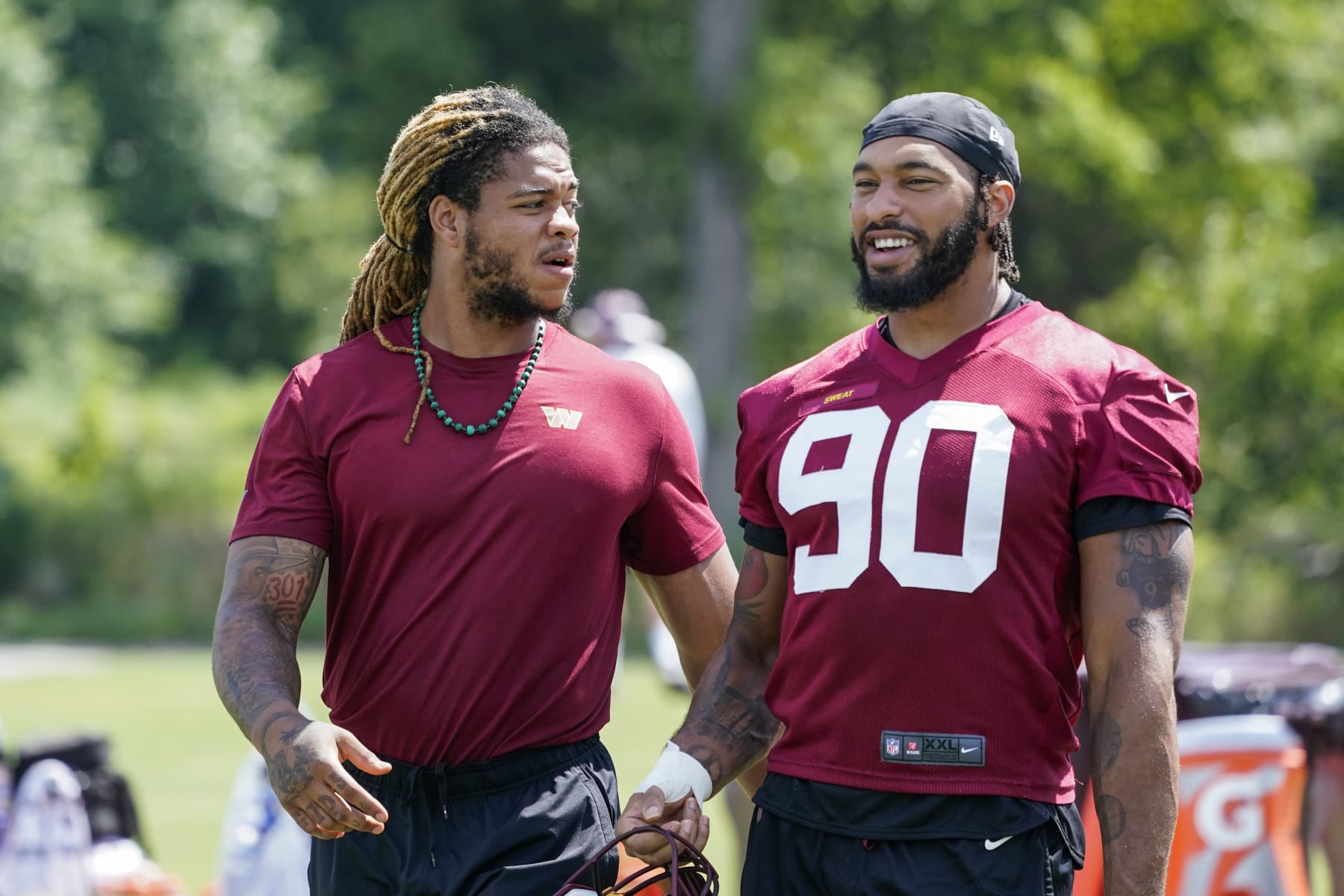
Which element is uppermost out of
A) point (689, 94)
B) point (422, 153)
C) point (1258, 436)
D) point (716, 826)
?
point (689, 94)

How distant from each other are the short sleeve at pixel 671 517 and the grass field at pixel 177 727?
10.7 ft

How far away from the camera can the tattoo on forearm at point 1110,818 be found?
3.09 m

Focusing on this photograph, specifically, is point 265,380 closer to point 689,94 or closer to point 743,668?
point 689,94

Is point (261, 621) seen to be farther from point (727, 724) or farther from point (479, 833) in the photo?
point (727, 724)

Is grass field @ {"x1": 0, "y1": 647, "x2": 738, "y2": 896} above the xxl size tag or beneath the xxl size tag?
beneath

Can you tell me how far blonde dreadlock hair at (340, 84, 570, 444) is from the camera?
371 cm

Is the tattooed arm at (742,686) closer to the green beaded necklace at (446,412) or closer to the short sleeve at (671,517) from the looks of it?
the short sleeve at (671,517)

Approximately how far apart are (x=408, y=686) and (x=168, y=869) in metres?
5.04

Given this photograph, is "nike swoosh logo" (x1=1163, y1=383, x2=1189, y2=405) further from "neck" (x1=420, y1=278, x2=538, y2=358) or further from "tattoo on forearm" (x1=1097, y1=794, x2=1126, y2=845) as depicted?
"neck" (x1=420, y1=278, x2=538, y2=358)

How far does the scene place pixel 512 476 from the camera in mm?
3539

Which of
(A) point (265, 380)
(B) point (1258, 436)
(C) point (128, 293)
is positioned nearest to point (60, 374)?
(C) point (128, 293)

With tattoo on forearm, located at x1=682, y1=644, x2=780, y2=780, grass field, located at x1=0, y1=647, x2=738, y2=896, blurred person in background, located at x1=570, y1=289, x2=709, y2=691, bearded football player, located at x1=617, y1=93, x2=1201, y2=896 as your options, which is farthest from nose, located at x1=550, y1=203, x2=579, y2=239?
grass field, located at x1=0, y1=647, x2=738, y2=896

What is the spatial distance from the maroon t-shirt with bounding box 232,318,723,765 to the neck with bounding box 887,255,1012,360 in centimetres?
62

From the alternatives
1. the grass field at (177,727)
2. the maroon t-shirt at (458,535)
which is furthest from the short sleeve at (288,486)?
the grass field at (177,727)
